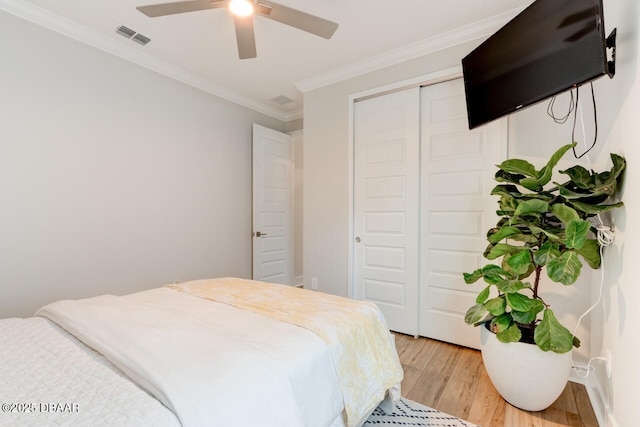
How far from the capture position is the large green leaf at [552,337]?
1.50 m

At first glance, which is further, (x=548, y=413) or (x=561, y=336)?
(x=548, y=413)

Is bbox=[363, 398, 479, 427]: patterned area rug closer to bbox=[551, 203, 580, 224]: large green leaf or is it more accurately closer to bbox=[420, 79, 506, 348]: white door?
bbox=[420, 79, 506, 348]: white door

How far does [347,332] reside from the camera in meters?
1.34

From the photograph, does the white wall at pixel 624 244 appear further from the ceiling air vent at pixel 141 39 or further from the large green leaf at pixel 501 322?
the ceiling air vent at pixel 141 39

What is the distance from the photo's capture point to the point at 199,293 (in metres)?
1.78

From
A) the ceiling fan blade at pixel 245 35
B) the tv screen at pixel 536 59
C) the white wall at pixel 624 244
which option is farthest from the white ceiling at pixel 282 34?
the white wall at pixel 624 244

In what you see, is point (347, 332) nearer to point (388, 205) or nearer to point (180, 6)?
point (388, 205)

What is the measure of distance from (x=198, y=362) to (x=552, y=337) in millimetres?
1685

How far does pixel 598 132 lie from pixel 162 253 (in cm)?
359

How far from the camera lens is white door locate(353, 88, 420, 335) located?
2.77 m

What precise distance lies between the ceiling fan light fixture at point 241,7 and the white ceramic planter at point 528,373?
7.86 feet

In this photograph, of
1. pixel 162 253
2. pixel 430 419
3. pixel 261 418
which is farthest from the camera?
pixel 162 253

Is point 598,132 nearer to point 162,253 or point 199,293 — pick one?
point 199,293

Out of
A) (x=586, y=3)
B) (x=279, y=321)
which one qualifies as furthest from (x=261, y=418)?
(x=586, y=3)
